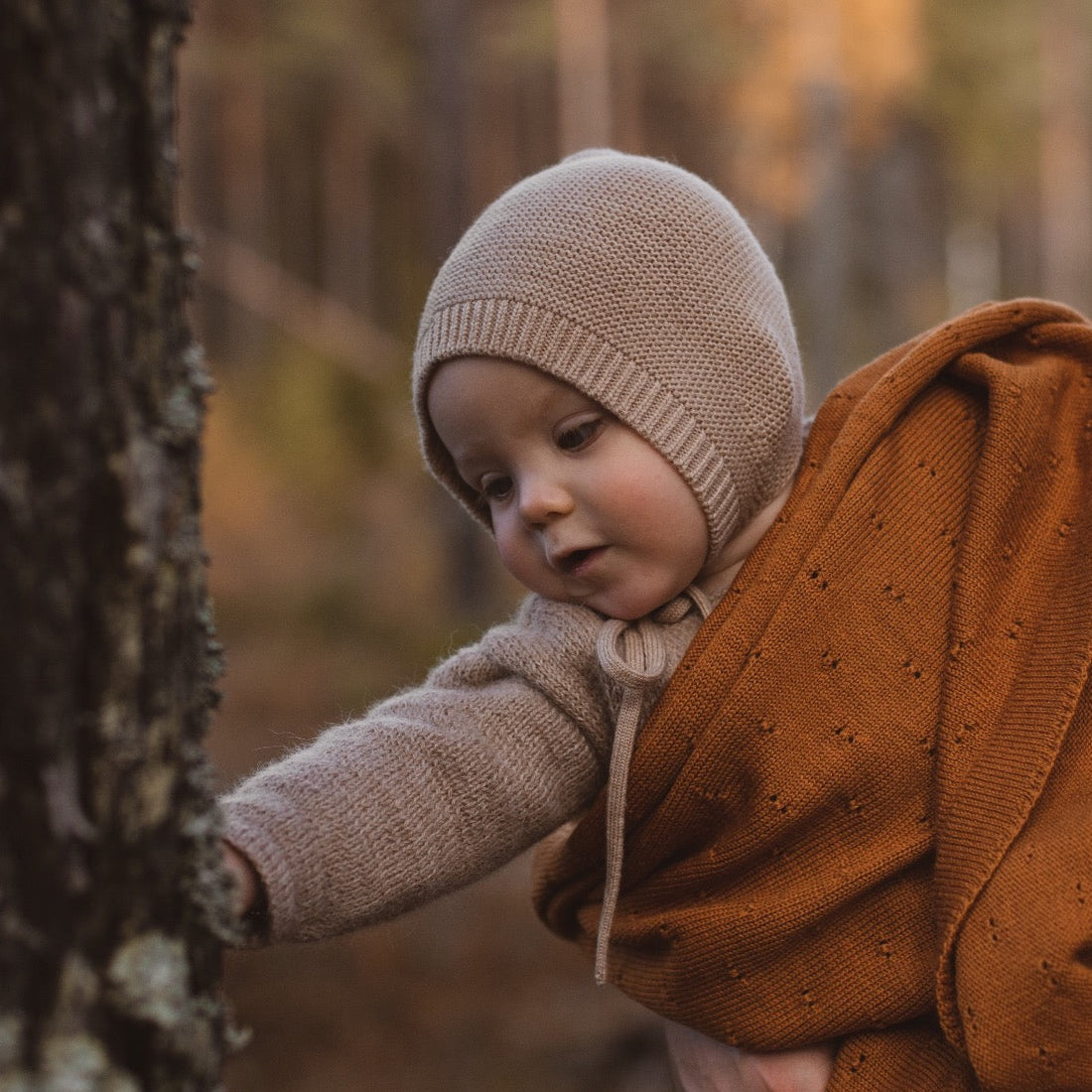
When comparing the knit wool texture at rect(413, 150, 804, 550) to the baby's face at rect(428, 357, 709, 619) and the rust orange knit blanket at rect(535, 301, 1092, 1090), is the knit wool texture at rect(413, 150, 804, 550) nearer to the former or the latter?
the baby's face at rect(428, 357, 709, 619)

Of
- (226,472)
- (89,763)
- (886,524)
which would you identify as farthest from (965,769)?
(226,472)

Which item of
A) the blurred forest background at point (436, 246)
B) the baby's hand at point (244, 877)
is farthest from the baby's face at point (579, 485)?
the baby's hand at point (244, 877)

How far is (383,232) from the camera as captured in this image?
28750 mm

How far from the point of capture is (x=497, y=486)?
1.91 m

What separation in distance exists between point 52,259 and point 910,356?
1304 mm

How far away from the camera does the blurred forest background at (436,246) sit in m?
5.78

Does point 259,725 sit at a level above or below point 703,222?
below

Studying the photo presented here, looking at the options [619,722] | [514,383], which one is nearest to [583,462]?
[514,383]

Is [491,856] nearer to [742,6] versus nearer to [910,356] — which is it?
[910,356]

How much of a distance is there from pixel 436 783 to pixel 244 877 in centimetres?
29

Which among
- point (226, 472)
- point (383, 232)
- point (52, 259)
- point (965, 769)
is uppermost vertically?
point (52, 259)

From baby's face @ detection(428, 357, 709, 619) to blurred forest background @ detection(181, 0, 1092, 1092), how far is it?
35 centimetres

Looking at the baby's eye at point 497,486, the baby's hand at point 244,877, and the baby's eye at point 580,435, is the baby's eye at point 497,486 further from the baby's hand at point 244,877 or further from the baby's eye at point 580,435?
the baby's hand at point 244,877

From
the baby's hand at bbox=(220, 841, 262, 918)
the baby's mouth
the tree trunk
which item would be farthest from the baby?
the tree trunk
